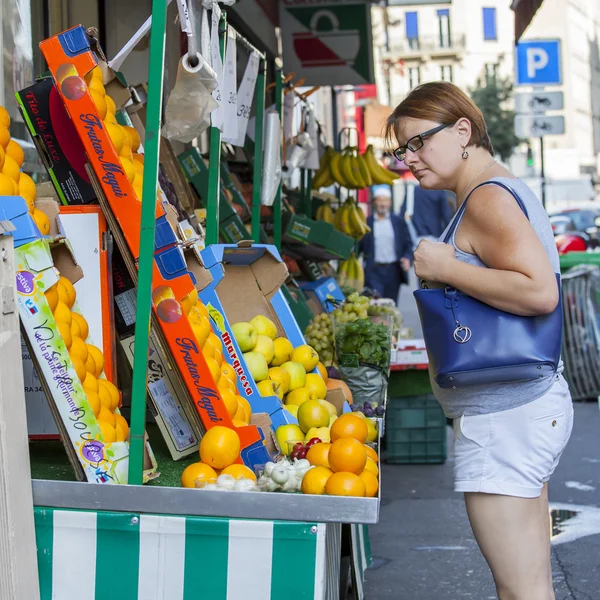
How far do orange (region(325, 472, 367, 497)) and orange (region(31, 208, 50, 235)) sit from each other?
1082 mm

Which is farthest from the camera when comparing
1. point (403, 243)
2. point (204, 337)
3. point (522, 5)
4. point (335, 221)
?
point (403, 243)

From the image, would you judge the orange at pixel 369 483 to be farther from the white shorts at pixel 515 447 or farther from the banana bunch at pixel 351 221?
the banana bunch at pixel 351 221

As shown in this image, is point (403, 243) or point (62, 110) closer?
point (62, 110)

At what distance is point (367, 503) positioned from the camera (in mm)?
2396

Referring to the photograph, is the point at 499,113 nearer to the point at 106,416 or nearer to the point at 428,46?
the point at 428,46

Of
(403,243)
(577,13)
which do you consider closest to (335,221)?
(403,243)

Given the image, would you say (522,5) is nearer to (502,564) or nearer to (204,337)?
(204,337)

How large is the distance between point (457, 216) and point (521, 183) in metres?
0.19

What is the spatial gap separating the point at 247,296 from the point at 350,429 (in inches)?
48.1

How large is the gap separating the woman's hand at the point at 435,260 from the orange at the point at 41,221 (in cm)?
108

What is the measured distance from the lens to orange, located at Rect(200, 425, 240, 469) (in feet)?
8.87

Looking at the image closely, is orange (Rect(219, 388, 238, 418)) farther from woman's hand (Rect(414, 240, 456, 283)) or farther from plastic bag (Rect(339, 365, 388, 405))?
plastic bag (Rect(339, 365, 388, 405))

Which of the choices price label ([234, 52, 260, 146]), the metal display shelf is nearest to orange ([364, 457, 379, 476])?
the metal display shelf

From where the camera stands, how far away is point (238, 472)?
2.68 m
